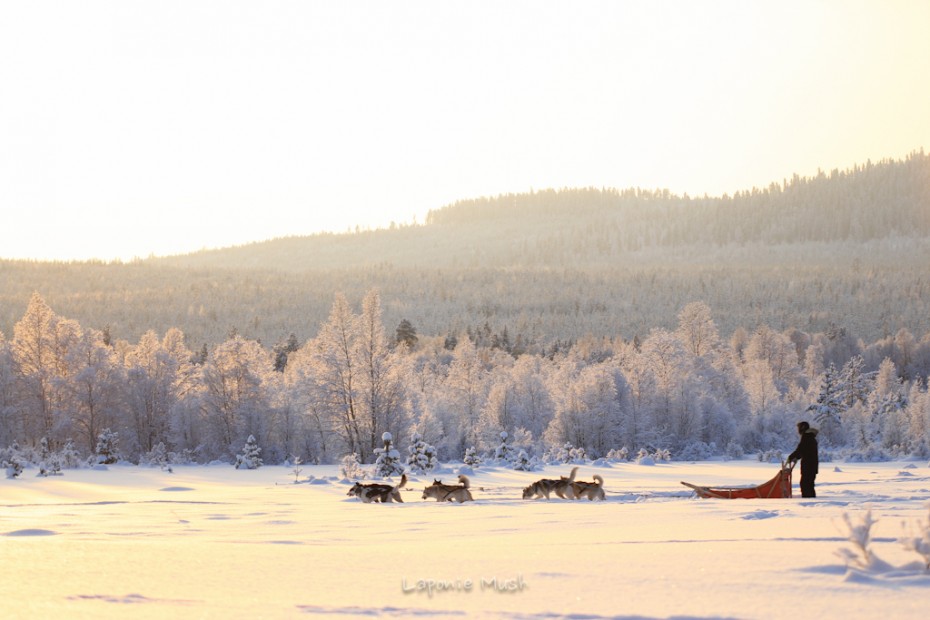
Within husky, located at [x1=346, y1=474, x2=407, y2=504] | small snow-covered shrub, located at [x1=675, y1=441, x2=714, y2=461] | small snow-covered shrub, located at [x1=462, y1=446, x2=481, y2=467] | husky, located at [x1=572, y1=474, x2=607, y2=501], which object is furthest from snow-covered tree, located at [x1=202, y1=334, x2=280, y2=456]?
husky, located at [x1=572, y1=474, x2=607, y2=501]

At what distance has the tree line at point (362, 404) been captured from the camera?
40094 millimetres

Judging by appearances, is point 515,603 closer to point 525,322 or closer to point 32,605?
point 32,605

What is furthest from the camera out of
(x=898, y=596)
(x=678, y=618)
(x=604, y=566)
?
(x=604, y=566)

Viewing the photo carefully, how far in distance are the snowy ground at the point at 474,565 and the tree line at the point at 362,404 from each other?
1851 centimetres

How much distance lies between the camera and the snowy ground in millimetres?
4422

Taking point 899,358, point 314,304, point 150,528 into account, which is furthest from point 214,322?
point 150,528

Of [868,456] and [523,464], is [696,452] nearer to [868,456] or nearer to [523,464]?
[868,456]

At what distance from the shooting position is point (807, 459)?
1227 cm

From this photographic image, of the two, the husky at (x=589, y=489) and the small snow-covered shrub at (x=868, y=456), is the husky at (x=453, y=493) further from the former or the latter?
the small snow-covered shrub at (x=868, y=456)

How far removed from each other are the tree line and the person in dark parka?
52.0 feet

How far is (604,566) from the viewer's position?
18.1ft

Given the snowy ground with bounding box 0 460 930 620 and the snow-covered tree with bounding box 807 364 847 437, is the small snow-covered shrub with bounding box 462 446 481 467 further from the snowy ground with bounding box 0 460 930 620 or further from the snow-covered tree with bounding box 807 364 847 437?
the snow-covered tree with bounding box 807 364 847 437

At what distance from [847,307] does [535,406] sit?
14297cm

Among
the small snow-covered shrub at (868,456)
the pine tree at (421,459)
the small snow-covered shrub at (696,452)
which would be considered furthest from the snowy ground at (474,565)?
the small snow-covered shrub at (696,452)
